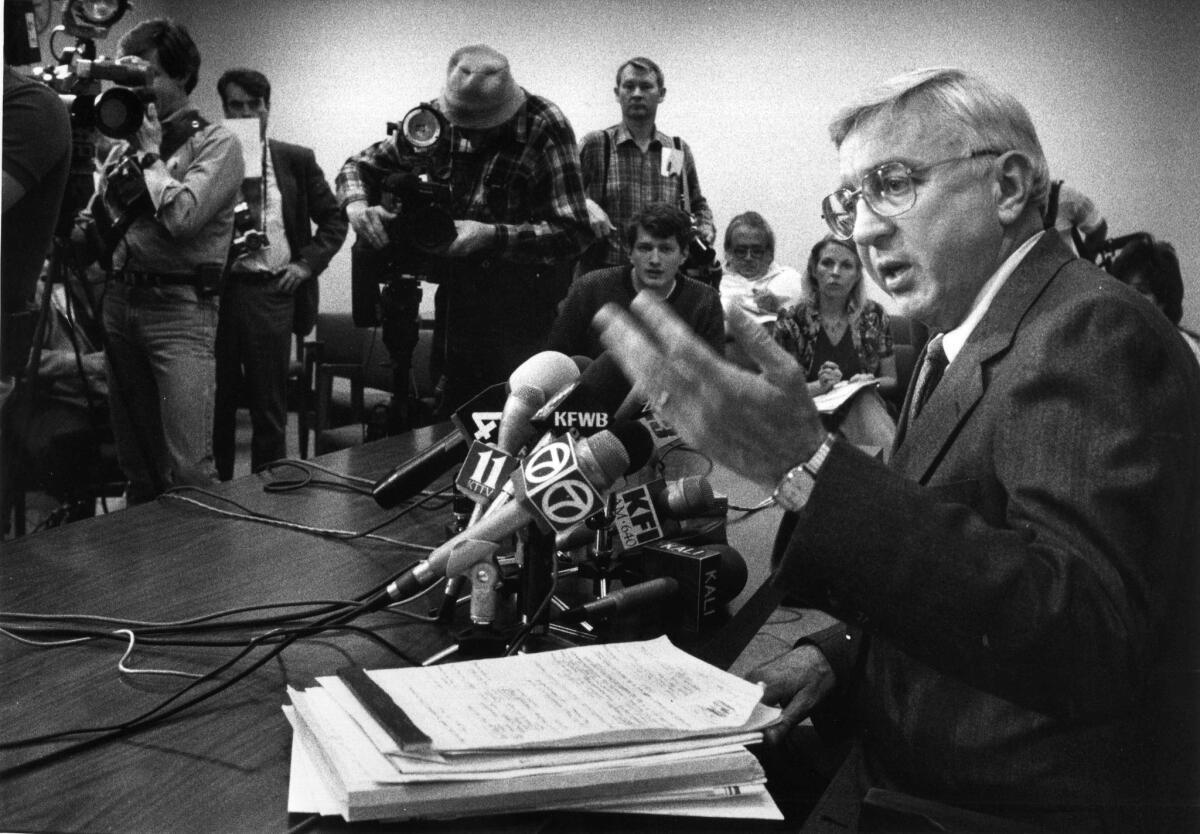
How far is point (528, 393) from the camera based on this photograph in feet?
3.46

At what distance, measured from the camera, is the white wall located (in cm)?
145

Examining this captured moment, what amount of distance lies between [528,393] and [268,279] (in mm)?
1548

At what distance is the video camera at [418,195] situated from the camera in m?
1.83

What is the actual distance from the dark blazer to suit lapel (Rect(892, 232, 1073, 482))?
1.30 meters

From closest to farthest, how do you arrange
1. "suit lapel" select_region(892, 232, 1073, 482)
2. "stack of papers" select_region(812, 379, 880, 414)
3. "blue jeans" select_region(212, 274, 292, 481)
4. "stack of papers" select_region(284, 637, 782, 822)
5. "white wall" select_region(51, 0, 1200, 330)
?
"stack of papers" select_region(284, 637, 782, 822), "suit lapel" select_region(892, 232, 1073, 482), "white wall" select_region(51, 0, 1200, 330), "stack of papers" select_region(812, 379, 880, 414), "blue jeans" select_region(212, 274, 292, 481)

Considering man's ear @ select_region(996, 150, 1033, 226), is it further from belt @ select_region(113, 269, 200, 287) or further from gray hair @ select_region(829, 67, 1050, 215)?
belt @ select_region(113, 269, 200, 287)

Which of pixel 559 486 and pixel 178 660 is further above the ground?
pixel 559 486

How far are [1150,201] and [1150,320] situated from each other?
0.83 metres

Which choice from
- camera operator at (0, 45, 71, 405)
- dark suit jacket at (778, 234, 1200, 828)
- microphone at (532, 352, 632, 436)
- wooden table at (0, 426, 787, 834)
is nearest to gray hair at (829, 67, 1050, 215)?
dark suit jacket at (778, 234, 1200, 828)

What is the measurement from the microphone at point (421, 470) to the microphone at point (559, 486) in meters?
0.21

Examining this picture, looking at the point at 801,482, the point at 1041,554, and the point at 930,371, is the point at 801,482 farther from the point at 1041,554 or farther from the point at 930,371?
the point at 930,371

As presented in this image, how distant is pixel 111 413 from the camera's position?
2527mm

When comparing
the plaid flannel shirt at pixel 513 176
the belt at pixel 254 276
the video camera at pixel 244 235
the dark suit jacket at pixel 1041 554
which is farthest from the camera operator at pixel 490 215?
the dark suit jacket at pixel 1041 554

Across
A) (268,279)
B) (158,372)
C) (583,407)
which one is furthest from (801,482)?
(158,372)
